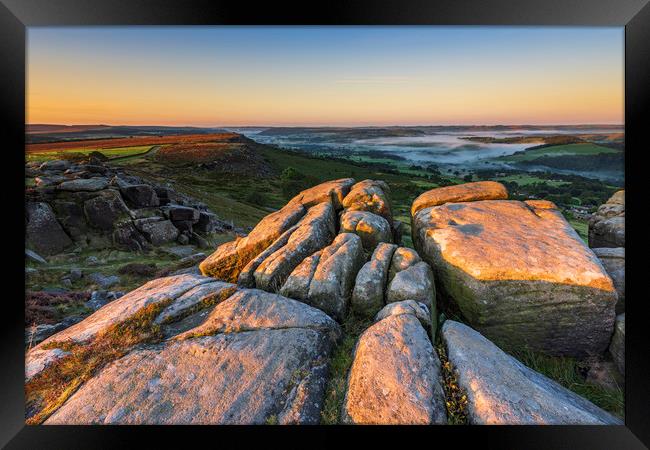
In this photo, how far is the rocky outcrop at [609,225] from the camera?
535 inches

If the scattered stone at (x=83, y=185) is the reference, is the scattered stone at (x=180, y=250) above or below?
below

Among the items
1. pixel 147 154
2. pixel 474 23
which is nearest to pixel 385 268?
pixel 474 23

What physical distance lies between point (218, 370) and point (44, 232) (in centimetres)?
2748

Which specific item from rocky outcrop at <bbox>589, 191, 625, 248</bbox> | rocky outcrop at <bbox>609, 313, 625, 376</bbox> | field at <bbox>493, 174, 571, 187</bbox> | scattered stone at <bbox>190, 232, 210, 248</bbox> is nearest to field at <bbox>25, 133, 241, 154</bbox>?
scattered stone at <bbox>190, 232, 210, 248</bbox>

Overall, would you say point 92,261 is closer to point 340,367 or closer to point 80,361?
point 80,361

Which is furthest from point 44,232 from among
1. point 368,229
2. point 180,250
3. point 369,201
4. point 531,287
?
point 531,287

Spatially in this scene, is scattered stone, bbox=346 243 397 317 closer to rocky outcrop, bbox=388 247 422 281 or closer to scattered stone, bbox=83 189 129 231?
rocky outcrop, bbox=388 247 422 281

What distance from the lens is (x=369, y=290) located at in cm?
899

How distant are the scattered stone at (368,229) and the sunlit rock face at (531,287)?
7.68 ft

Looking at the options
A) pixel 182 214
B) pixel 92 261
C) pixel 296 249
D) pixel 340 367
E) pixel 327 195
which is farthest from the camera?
pixel 182 214

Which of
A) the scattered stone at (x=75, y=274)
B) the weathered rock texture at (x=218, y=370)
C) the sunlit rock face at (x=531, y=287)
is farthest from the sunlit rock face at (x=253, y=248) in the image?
the scattered stone at (x=75, y=274)

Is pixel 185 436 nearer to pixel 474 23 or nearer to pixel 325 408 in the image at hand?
pixel 325 408

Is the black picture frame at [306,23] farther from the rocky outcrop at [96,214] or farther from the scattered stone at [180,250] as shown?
the rocky outcrop at [96,214]

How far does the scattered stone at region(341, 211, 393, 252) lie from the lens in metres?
11.9
